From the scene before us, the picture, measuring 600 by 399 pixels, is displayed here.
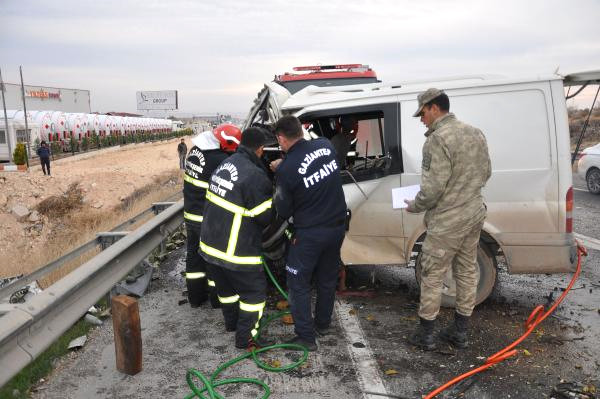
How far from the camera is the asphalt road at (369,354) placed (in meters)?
3.32

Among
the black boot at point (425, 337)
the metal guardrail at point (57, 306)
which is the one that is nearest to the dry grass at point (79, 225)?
the metal guardrail at point (57, 306)

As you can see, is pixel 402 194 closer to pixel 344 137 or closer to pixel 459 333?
pixel 459 333

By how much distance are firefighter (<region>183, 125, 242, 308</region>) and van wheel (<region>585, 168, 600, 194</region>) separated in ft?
33.1

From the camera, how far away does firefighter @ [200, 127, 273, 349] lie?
3.87 meters

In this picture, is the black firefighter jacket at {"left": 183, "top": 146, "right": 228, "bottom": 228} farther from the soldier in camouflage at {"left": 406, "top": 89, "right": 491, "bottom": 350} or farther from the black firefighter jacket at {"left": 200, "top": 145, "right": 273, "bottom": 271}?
the soldier in camouflage at {"left": 406, "top": 89, "right": 491, "bottom": 350}

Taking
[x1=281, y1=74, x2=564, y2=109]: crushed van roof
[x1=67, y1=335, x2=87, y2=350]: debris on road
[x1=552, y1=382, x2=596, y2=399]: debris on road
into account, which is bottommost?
[x1=552, y1=382, x2=596, y2=399]: debris on road

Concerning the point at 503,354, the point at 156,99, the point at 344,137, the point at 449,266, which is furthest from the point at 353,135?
the point at 156,99

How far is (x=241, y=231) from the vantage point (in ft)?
12.7

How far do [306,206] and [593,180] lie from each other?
10.4 metres

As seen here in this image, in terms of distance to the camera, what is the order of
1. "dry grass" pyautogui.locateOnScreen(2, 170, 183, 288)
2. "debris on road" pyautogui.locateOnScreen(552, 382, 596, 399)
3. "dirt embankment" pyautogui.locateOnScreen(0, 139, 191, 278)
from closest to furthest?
"debris on road" pyautogui.locateOnScreen(552, 382, 596, 399), "dry grass" pyautogui.locateOnScreen(2, 170, 183, 288), "dirt embankment" pyautogui.locateOnScreen(0, 139, 191, 278)

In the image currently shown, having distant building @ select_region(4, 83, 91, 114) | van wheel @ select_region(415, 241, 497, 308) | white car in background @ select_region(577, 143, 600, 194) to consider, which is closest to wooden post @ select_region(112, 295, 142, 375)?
van wheel @ select_region(415, 241, 497, 308)

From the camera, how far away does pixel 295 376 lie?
11.5 ft

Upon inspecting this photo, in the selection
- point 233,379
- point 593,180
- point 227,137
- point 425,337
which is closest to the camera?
point 233,379

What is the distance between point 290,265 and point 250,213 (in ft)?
1.69
